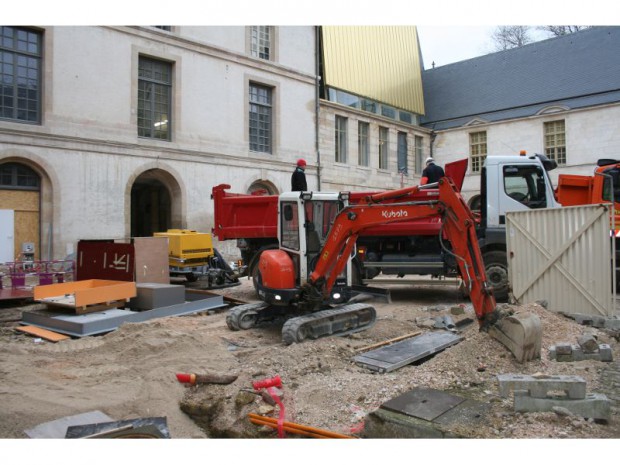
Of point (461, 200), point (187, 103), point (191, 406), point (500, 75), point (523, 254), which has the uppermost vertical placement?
point (500, 75)

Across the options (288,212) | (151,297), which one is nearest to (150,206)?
(151,297)

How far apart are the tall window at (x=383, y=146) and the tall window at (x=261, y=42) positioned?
8089 mm

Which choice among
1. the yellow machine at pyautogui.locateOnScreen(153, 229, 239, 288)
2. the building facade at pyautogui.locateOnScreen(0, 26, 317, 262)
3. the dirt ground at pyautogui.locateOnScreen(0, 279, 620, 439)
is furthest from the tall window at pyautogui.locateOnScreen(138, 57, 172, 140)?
the dirt ground at pyautogui.locateOnScreen(0, 279, 620, 439)

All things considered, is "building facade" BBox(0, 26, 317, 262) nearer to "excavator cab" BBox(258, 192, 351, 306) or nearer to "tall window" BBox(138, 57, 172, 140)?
"tall window" BBox(138, 57, 172, 140)

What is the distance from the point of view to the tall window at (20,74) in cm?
1387

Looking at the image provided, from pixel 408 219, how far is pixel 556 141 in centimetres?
2213

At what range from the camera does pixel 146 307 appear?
8406 millimetres

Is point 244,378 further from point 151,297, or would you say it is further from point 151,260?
point 151,260

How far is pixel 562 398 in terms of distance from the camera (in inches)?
152

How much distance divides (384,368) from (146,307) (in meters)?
4.99

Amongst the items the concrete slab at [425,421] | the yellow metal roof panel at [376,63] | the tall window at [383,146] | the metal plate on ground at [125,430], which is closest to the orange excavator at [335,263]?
the concrete slab at [425,421]

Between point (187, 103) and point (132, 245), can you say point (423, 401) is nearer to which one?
point (132, 245)

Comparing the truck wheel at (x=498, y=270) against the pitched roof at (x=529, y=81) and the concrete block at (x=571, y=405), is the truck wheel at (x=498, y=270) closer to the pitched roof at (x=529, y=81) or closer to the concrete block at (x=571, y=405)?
the concrete block at (x=571, y=405)

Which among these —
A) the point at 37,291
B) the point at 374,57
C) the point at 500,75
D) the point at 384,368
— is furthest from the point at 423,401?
the point at 500,75
